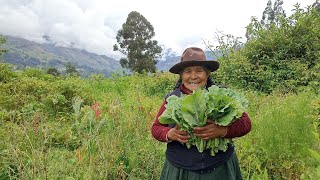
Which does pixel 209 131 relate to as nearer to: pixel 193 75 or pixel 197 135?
pixel 197 135

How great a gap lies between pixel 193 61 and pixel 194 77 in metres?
0.11

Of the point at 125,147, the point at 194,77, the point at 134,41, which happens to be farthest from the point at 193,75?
the point at 134,41

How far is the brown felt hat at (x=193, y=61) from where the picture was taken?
2.07 metres

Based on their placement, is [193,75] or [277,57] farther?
[277,57]

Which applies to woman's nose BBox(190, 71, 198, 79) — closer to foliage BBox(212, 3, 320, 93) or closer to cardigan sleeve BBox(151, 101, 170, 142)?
cardigan sleeve BBox(151, 101, 170, 142)

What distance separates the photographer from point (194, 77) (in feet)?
6.85

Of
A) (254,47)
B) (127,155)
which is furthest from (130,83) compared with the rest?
(127,155)

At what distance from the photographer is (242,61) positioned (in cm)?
1022

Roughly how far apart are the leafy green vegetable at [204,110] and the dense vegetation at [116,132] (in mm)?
772

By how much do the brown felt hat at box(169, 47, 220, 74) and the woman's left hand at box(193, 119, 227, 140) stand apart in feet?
1.56

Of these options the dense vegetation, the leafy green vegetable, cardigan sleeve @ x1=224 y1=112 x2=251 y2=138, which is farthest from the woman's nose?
the dense vegetation

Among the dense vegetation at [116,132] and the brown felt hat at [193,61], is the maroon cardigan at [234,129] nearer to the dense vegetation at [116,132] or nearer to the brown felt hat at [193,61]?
the brown felt hat at [193,61]

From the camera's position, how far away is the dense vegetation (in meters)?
2.66

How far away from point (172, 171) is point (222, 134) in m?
0.50
